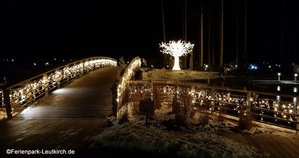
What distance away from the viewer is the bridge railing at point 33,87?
11584 millimetres

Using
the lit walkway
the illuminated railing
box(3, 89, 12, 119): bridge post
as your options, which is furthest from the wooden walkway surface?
the illuminated railing

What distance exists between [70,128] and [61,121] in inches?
49.0

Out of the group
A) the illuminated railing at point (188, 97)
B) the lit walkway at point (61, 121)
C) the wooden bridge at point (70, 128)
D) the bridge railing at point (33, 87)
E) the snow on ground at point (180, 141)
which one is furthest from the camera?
the illuminated railing at point (188, 97)

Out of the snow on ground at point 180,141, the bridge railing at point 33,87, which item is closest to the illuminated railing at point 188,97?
the snow on ground at point 180,141

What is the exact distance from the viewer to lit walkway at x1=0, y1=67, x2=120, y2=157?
8089 mm

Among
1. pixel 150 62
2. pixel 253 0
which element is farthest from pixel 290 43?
pixel 150 62

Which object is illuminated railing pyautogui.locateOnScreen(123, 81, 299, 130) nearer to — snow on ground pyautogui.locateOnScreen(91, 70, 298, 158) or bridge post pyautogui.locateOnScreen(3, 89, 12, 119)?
snow on ground pyautogui.locateOnScreen(91, 70, 298, 158)

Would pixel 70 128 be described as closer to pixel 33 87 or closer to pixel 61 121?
pixel 61 121

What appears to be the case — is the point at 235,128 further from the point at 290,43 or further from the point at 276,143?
the point at 290,43

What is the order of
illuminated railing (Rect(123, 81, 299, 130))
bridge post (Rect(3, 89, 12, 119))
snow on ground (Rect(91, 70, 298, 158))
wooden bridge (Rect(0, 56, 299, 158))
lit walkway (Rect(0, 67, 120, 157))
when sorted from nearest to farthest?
snow on ground (Rect(91, 70, 298, 158)), wooden bridge (Rect(0, 56, 299, 158)), lit walkway (Rect(0, 67, 120, 157)), bridge post (Rect(3, 89, 12, 119)), illuminated railing (Rect(123, 81, 299, 130))

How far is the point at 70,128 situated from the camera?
31.8 feet

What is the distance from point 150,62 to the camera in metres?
49.8

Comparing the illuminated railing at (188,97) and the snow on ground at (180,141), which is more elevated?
the illuminated railing at (188,97)

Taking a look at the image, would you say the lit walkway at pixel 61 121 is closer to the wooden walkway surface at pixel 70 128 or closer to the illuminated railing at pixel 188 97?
the wooden walkway surface at pixel 70 128
